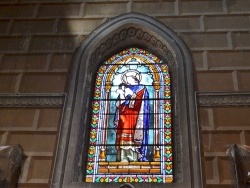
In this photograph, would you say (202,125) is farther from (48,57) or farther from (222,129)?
(48,57)

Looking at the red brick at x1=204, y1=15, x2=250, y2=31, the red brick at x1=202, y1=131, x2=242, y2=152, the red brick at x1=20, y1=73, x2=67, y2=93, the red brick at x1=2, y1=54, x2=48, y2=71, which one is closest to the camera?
the red brick at x1=202, y1=131, x2=242, y2=152

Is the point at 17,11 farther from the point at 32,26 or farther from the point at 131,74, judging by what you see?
the point at 131,74

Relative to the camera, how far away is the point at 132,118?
715 cm

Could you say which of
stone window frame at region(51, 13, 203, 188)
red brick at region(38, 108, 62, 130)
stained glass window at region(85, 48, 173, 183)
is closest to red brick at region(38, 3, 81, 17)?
stone window frame at region(51, 13, 203, 188)

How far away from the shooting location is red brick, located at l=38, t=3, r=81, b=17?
837 cm

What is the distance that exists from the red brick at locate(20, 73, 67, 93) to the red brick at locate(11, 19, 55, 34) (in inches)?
39.9

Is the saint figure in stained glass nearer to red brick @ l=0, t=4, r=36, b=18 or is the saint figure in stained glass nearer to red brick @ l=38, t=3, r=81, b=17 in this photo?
red brick @ l=38, t=3, r=81, b=17

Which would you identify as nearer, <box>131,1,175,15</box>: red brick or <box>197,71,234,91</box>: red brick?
<box>197,71,234,91</box>: red brick

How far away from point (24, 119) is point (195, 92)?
8.40 ft

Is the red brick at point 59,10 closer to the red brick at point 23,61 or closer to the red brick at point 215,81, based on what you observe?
the red brick at point 23,61

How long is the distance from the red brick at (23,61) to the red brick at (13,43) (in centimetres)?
16

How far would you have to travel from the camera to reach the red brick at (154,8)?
26.9ft

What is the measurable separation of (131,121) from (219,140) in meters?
1.38

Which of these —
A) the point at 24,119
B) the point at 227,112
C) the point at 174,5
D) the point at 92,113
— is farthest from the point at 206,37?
the point at 24,119
